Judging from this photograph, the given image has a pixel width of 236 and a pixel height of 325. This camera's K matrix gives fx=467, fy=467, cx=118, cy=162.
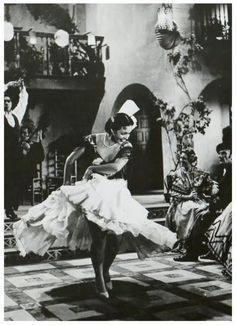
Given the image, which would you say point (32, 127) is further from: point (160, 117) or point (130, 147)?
point (160, 117)

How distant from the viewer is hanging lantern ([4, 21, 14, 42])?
4664 mm

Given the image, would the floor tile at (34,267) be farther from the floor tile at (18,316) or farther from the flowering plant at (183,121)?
the flowering plant at (183,121)

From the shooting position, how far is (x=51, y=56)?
15.9 feet

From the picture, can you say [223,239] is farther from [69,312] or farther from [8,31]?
[8,31]

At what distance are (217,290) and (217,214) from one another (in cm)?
97

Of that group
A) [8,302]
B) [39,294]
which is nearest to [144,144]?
[39,294]

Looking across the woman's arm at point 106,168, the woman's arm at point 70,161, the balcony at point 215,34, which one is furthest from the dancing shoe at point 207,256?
the balcony at point 215,34

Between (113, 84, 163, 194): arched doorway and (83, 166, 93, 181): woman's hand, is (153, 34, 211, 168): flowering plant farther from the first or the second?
(83, 166, 93, 181): woman's hand

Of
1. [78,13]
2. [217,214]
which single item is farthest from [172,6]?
[217,214]

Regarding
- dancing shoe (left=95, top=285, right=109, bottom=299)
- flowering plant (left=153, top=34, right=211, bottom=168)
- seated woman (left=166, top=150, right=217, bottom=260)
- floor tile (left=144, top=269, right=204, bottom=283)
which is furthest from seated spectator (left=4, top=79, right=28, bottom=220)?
seated woman (left=166, top=150, right=217, bottom=260)

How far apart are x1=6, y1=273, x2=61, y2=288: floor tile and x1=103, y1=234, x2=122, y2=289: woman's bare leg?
497 millimetres

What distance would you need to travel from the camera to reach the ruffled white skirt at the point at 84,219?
4539 mm

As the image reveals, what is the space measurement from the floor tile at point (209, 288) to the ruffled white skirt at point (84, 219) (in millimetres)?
546

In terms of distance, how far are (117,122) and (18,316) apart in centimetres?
210
